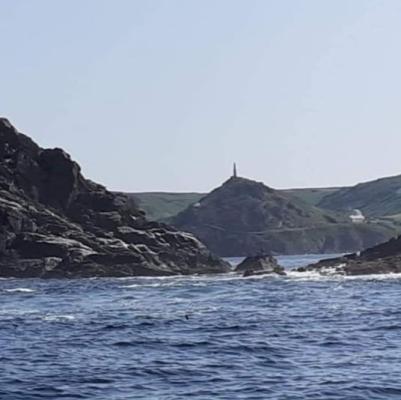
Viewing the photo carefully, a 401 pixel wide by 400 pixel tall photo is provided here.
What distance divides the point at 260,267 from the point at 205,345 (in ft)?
306

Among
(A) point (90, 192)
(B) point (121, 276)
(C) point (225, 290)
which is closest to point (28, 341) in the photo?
(C) point (225, 290)

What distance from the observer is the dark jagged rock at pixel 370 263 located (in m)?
130

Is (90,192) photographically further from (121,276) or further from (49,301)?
(49,301)

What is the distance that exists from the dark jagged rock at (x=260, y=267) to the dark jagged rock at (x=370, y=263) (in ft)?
13.1

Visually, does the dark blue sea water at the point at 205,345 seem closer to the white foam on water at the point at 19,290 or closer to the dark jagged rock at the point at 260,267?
the white foam on water at the point at 19,290

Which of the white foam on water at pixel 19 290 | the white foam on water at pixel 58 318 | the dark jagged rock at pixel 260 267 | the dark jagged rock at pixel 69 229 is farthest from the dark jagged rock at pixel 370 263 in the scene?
the white foam on water at pixel 58 318

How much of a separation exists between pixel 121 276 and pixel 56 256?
10.5 m

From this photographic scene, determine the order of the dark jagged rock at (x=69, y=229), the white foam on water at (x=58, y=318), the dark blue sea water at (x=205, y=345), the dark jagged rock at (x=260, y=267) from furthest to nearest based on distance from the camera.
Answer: the dark jagged rock at (x=69, y=229) → the dark jagged rock at (x=260, y=267) → the white foam on water at (x=58, y=318) → the dark blue sea water at (x=205, y=345)

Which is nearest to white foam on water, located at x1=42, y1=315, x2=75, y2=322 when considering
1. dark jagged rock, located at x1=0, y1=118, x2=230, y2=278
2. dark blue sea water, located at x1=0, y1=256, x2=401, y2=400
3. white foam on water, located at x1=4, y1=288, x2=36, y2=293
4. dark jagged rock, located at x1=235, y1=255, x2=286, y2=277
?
dark blue sea water, located at x1=0, y1=256, x2=401, y2=400

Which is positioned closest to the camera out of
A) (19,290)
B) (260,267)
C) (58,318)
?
(58,318)

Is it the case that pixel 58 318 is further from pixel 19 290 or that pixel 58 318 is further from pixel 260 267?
pixel 260 267

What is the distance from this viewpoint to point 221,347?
5500 cm

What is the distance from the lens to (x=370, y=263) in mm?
133625

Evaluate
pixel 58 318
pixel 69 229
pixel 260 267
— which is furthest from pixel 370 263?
pixel 58 318
